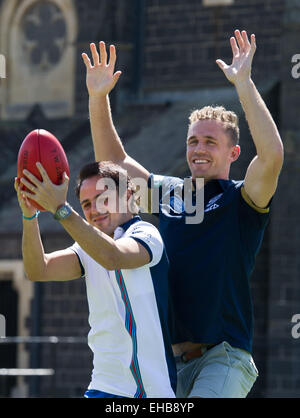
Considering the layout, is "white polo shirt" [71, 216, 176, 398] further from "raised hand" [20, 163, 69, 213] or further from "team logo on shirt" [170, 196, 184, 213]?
"team logo on shirt" [170, 196, 184, 213]

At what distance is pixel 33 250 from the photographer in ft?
18.2

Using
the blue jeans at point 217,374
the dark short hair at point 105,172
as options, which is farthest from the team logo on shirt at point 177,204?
the blue jeans at point 217,374

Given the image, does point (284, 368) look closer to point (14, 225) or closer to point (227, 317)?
point (14, 225)

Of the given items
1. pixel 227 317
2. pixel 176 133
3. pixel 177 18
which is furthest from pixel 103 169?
pixel 177 18

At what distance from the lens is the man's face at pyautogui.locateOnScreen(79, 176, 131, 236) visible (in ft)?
18.1

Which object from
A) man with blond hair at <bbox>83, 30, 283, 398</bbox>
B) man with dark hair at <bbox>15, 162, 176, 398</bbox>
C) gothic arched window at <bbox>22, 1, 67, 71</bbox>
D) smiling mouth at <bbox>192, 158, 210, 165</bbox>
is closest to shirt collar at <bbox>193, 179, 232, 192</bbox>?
man with blond hair at <bbox>83, 30, 283, 398</bbox>

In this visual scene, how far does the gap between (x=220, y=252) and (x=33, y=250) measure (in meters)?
0.93

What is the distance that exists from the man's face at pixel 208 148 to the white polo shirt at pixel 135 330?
72 centimetres

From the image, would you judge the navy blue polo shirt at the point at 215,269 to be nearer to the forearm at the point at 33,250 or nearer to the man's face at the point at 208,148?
the man's face at the point at 208,148

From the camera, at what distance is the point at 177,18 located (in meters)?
19.5

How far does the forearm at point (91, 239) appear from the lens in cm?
519

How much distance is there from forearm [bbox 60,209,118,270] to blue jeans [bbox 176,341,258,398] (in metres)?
0.88

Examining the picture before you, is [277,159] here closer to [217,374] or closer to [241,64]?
[241,64]

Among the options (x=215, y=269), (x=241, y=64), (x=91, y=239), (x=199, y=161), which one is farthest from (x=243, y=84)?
(x=91, y=239)
